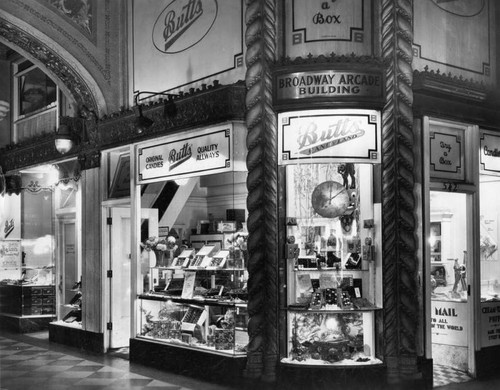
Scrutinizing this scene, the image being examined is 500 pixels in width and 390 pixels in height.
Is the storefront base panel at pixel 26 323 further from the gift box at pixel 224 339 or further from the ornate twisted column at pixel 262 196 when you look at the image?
the ornate twisted column at pixel 262 196

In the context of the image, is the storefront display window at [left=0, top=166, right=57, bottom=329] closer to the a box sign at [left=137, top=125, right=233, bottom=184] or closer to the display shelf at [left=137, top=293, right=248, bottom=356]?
the a box sign at [left=137, top=125, right=233, bottom=184]

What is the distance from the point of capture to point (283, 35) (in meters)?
8.28

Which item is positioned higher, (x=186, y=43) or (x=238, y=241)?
(x=186, y=43)

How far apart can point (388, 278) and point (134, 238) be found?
13.4 feet

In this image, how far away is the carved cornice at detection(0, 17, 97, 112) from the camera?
10859mm

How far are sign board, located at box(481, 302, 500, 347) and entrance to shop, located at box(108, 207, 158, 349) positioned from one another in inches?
216

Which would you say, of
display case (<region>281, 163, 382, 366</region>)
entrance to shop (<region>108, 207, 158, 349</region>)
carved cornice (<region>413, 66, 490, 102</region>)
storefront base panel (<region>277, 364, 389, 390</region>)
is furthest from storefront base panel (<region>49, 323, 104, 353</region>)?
carved cornice (<region>413, 66, 490, 102</region>)

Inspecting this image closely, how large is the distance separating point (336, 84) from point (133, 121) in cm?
369

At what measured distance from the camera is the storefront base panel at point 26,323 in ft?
45.6

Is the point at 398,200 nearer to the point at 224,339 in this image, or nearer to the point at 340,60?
the point at 340,60

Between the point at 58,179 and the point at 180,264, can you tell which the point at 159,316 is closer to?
the point at 180,264

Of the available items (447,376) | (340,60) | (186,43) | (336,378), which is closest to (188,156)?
(186,43)

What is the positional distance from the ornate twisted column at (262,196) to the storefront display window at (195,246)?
48 centimetres

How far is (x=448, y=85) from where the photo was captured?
8.77 metres
